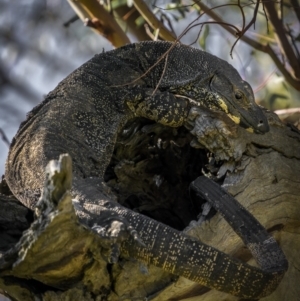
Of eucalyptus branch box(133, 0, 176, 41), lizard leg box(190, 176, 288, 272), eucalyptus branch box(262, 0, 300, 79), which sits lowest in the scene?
lizard leg box(190, 176, 288, 272)

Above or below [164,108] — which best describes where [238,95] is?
below

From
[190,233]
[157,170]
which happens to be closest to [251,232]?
[190,233]

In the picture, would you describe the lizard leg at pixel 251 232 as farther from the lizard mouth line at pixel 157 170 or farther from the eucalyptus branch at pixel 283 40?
the eucalyptus branch at pixel 283 40

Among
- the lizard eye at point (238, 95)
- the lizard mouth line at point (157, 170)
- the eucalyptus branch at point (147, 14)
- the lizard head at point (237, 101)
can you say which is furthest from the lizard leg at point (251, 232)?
the eucalyptus branch at point (147, 14)

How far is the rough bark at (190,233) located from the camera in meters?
2.05

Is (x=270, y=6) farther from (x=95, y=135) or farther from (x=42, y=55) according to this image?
(x=42, y=55)

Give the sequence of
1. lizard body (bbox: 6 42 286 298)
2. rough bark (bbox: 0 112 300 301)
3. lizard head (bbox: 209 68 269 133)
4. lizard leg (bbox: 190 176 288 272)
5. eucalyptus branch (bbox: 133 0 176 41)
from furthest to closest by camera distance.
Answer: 1. eucalyptus branch (bbox: 133 0 176 41)
2. lizard head (bbox: 209 68 269 133)
3. lizard leg (bbox: 190 176 288 272)
4. lizard body (bbox: 6 42 286 298)
5. rough bark (bbox: 0 112 300 301)

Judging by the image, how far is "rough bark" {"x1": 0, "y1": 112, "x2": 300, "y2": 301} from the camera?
2.05 metres

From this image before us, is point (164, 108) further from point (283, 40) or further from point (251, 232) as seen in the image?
point (283, 40)

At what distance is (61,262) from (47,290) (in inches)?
8.7

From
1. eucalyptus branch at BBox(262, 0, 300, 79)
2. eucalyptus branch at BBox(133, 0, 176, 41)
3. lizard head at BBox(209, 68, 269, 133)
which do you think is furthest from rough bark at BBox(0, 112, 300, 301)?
eucalyptus branch at BBox(133, 0, 176, 41)

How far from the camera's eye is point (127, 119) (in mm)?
3080

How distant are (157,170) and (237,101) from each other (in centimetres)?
42

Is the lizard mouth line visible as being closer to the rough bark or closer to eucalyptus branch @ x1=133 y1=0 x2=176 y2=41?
the rough bark
